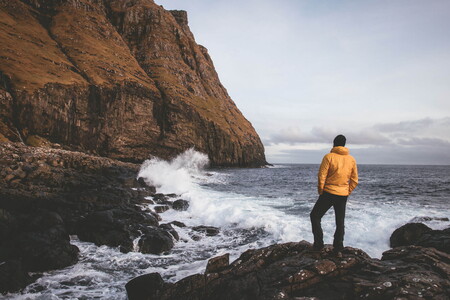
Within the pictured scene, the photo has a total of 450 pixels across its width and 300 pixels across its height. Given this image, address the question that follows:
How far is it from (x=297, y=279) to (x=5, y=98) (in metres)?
41.6

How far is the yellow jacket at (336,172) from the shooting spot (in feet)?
17.0

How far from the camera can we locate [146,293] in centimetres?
595

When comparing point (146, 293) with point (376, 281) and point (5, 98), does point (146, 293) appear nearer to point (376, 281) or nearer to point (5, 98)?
point (376, 281)

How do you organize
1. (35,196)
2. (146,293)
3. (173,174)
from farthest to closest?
(173,174), (35,196), (146,293)

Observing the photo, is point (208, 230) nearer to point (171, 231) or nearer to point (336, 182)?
point (171, 231)

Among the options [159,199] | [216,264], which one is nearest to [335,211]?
[216,264]

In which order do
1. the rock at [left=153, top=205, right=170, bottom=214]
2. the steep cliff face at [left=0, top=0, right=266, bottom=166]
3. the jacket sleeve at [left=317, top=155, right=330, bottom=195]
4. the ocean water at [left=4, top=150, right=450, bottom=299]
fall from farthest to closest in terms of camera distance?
the steep cliff face at [left=0, top=0, right=266, bottom=166] → the rock at [left=153, top=205, right=170, bottom=214] → the ocean water at [left=4, top=150, right=450, bottom=299] → the jacket sleeve at [left=317, top=155, right=330, bottom=195]

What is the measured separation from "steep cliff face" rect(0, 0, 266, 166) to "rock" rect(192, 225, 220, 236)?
31306 millimetres

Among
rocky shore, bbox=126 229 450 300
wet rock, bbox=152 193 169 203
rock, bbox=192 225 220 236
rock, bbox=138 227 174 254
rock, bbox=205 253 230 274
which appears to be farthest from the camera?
wet rock, bbox=152 193 169 203

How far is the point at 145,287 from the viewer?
606 cm

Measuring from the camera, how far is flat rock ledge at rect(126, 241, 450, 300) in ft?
13.8

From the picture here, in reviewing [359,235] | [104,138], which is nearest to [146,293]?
[359,235]

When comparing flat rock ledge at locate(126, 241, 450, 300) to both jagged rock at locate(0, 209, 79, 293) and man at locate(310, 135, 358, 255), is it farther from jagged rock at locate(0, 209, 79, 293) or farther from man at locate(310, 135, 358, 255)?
jagged rock at locate(0, 209, 79, 293)

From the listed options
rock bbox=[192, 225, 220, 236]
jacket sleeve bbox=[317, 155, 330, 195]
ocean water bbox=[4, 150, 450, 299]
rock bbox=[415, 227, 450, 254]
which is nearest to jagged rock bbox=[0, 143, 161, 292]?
ocean water bbox=[4, 150, 450, 299]
